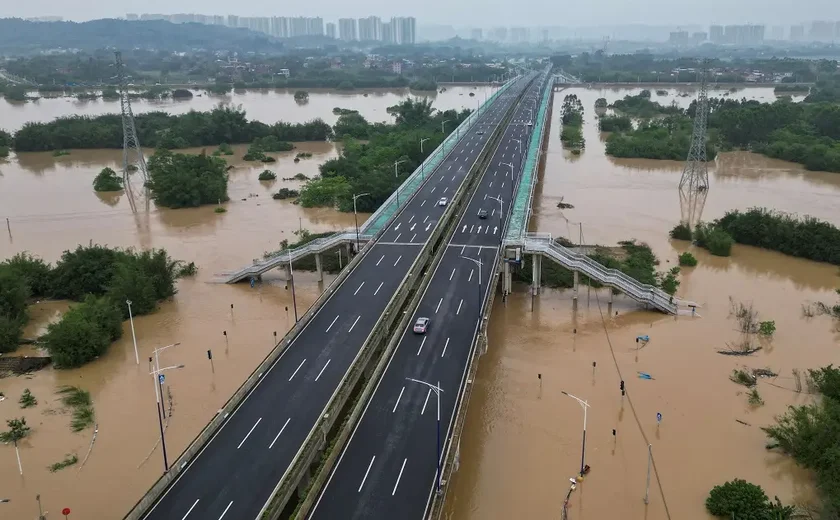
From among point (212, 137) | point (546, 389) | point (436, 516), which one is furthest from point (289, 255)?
point (212, 137)

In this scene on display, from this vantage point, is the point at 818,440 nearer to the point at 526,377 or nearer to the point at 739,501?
the point at 739,501

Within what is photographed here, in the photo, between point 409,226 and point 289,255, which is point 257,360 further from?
point 409,226

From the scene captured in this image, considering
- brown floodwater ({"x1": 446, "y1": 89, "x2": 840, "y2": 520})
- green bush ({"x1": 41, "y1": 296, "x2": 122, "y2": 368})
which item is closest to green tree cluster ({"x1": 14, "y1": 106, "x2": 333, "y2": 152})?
brown floodwater ({"x1": 446, "y1": 89, "x2": 840, "y2": 520})

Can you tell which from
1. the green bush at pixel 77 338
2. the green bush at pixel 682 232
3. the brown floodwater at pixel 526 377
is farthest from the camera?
the green bush at pixel 682 232

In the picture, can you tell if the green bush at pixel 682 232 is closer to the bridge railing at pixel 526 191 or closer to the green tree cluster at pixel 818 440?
the bridge railing at pixel 526 191

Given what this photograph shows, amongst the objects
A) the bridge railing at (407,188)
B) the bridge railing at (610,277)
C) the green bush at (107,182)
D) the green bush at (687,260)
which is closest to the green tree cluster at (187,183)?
the green bush at (107,182)

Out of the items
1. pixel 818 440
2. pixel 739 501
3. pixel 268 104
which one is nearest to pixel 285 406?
pixel 739 501

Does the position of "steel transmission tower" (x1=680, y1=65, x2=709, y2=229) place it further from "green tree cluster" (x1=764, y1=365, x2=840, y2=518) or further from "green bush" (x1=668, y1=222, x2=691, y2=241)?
"green tree cluster" (x1=764, y1=365, x2=840, y2=518)

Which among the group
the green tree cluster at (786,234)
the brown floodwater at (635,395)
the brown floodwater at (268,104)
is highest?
the brown floodwater at (268,104)
